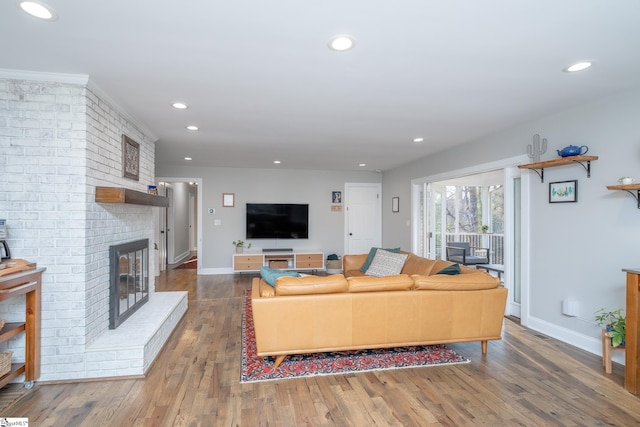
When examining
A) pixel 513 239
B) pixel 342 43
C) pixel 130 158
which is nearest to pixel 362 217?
pixel 513 239

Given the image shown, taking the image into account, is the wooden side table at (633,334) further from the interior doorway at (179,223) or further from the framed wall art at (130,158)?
the interior doorway at (179,223)

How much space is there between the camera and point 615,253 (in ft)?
9.16

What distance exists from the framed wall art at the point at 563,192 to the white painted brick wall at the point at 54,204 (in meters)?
4.29

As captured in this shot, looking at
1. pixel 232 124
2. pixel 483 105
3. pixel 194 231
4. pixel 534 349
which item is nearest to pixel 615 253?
pixel 534 349

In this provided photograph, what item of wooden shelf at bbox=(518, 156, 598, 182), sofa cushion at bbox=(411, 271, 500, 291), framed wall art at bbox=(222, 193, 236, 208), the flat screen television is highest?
wooden shelf at bbox=(518, 156, 598, 182)

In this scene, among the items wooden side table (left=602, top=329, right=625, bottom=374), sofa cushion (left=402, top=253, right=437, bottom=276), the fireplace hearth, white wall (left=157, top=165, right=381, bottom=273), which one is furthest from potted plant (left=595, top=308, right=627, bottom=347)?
white wall (left=157, top=165, right=381, bottom=273)

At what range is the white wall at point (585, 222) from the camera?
8.97ft

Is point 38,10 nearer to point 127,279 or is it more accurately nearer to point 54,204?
point 54,204

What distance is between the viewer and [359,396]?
229 centimetres

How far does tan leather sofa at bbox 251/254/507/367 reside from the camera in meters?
2.62

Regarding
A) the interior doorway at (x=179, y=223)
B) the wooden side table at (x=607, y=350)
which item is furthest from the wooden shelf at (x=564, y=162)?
the interior doorway at (x=179, y=223)

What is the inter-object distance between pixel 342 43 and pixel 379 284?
A: 1.86m

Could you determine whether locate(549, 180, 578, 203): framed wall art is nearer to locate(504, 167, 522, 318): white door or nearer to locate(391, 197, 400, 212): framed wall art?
locate(504, 167, 522, 318): white door

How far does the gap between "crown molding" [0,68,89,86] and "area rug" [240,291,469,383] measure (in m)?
2.58
